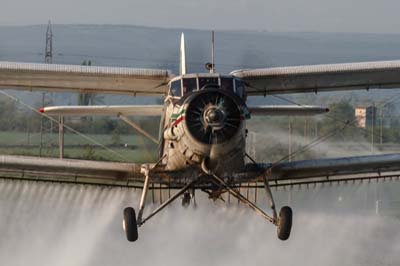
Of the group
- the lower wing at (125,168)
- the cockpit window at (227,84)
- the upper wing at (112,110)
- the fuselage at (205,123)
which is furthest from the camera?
the lower wing at (125,168)

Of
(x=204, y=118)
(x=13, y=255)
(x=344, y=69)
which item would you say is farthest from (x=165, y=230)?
(x=204, y=118)

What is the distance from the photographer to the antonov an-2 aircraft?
1236 centimetres

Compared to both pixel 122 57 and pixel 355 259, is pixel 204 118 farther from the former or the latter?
pixel 122 57

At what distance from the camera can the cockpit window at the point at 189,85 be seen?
13125 millimetres

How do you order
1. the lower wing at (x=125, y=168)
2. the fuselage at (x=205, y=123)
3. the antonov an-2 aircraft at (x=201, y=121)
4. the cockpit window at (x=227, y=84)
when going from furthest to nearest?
1. the lower wing at (x=125, y=168)
2. the cockpit window at (x=227, y=84)
3. the antonov an-2 aircraft at (x=201, y=121)
4. the fuselage at (x=205, y=123)

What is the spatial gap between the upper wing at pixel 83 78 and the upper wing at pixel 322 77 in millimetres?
1497

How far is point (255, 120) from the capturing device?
25.7 metres

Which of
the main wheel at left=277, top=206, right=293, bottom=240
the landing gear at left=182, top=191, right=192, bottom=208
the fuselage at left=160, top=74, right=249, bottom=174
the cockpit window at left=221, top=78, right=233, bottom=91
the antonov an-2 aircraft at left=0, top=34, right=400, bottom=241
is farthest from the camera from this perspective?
the landing gear at left=182, top=191, right=192, bottom=208

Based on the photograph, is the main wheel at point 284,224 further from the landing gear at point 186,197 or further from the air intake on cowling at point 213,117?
the landing gear at point 186,197

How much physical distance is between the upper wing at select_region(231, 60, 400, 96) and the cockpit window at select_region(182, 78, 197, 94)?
81.9 inches

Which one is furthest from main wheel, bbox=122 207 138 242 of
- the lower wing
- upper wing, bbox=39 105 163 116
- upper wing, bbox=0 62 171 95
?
upper wing, bbox=0 62 171 95

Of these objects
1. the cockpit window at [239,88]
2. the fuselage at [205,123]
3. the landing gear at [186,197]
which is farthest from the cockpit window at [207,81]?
the landing gear at [186,197]

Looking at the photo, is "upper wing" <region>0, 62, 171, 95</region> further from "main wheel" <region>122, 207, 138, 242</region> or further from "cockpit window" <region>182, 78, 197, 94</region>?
"main wheel" <region>122, 207, 138, 242</region>

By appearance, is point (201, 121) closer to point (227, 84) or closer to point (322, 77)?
point (227, 84)
